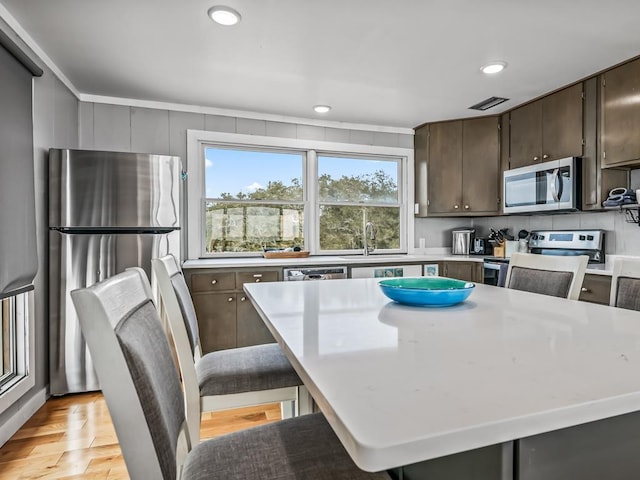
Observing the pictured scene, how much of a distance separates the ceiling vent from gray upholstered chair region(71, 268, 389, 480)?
329cm

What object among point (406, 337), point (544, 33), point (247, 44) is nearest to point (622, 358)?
point (406, 337)

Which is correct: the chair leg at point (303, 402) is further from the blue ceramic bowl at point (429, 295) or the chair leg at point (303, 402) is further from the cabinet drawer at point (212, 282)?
the cabinet drawer at point (212, 282)

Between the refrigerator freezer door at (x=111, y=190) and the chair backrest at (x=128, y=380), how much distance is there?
2083 mm

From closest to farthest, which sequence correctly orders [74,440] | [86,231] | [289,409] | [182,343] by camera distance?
[182,343], [289,409], [74,440], [86,231]

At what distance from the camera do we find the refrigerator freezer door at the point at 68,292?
247 centimetres

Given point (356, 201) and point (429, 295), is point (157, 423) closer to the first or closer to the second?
point (429, 295)

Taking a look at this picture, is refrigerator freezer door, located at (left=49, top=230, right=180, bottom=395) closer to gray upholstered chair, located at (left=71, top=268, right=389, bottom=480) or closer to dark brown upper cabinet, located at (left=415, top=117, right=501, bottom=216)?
gray upholstered chair, located at (left=71, top=268, right=389, bottom=480)

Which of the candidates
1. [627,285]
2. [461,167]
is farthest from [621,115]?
[627,285]

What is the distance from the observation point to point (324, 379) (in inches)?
24.7

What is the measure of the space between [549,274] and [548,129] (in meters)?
2.12

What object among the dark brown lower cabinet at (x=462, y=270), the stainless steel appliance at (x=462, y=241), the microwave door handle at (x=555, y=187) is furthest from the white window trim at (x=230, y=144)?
the microwave door handle at (x=555, y=187)

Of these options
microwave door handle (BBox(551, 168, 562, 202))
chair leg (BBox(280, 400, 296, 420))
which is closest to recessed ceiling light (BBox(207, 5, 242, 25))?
chair leg (BBox(280, 400, 296, 420))

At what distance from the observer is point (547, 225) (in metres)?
3.56

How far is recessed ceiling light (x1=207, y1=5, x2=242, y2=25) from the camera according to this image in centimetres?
197
